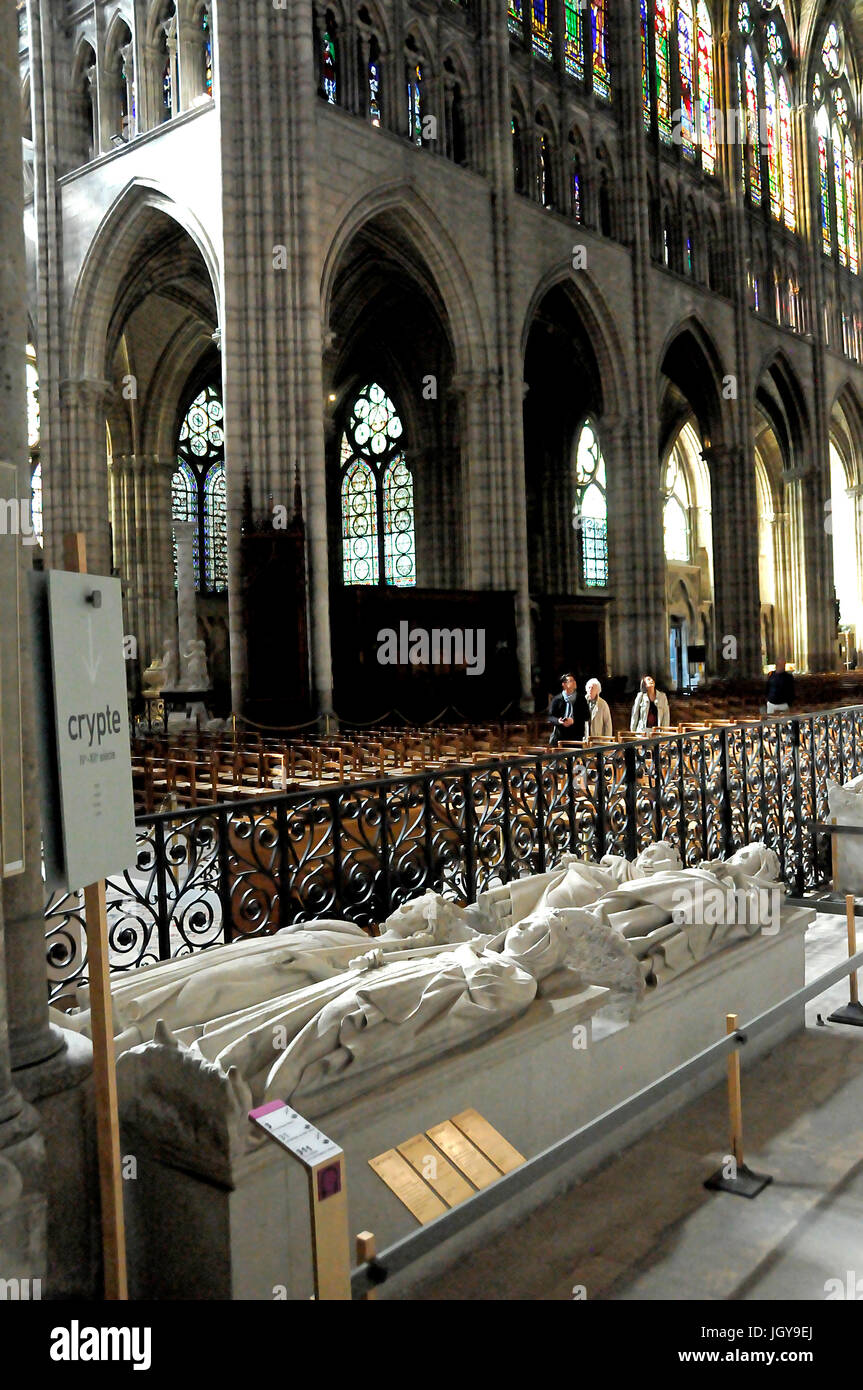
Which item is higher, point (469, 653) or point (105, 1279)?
point (469, 653)

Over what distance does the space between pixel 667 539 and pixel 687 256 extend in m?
12.6

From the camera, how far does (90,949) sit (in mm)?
1938

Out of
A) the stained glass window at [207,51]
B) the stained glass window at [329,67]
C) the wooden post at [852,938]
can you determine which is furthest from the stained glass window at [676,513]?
the wooden post at [852,938]

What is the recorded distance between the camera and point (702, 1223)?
2.71 metres

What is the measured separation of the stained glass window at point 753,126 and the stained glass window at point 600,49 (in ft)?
21.3

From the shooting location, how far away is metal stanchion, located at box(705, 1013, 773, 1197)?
9.45ft

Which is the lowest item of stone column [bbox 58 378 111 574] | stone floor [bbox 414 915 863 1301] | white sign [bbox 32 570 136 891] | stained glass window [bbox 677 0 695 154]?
stone floor [bbox 414 915 863 1301]

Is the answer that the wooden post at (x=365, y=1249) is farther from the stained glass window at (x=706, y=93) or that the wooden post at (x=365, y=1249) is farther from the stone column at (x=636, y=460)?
the stained glass window at (x=706, y=93)

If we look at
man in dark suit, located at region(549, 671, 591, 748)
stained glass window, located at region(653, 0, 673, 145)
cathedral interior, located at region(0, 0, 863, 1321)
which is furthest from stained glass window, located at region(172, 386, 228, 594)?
man in dark suit, located at region(549, 671, 591, 748)

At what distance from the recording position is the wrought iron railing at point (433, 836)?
4359 millimetres

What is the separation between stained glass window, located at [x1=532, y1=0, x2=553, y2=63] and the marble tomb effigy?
19.9 m

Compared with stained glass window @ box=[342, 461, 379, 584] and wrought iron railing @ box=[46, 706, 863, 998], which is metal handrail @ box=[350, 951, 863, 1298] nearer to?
wrought iron railing @ box=[46, 706, 863, 998]
